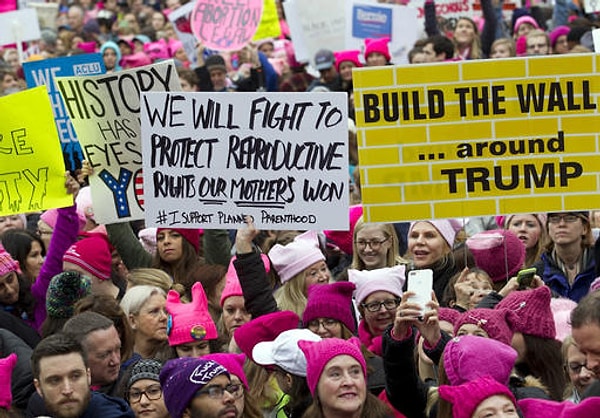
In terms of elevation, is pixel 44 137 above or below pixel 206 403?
above

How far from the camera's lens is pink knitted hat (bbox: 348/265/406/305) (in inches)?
294

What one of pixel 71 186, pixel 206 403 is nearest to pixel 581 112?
pixel 206 403

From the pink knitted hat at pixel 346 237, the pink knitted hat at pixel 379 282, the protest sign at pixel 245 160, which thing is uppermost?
the protest sign at pixel 245 160

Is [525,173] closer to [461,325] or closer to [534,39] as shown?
[461,325]

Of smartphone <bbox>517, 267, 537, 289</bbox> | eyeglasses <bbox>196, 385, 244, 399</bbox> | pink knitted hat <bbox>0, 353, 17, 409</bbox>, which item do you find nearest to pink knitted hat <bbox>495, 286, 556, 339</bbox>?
smartphone <bbox>517, 267, 537, 289</bbox>

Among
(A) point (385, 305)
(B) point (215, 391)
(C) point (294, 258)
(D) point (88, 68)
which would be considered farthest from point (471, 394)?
(D) point (88, 68)

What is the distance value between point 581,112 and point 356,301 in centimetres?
145

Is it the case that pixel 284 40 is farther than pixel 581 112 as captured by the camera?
Yes

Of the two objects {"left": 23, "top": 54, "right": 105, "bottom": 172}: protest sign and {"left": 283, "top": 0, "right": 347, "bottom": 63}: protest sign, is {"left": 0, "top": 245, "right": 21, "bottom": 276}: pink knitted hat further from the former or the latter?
{"left": 283, "top": 0, "right": 347, "bottom": 63}: protest sign

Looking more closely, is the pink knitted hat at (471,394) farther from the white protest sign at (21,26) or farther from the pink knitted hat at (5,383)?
the white protest sign at (21,26)

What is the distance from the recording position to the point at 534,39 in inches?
543

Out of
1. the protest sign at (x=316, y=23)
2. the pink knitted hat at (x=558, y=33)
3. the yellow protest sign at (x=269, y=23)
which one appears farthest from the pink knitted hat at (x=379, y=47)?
the yellow protest sign at (x=269, y=23)

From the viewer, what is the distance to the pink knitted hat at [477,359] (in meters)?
5.99

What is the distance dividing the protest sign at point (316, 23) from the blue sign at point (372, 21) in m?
0.73
